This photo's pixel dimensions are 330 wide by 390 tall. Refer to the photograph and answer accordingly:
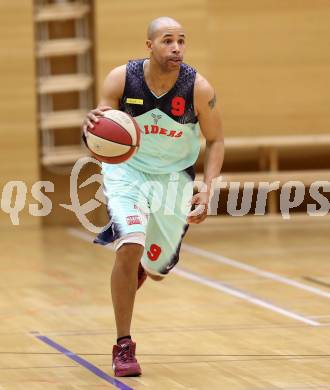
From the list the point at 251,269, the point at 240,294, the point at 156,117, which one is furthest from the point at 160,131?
the point at 251,269

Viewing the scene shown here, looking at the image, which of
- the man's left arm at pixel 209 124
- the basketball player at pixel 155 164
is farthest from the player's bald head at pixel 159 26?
the man's left arm at pixel 209 124

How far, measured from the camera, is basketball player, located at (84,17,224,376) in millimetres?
5816

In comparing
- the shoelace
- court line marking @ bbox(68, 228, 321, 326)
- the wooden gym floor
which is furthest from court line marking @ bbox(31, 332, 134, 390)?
court line marking @ bbox(68, 228, 321, 326)

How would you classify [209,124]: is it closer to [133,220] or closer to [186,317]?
[133,220]

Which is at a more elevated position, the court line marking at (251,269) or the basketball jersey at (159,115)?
the basketball jersey at (159,115)

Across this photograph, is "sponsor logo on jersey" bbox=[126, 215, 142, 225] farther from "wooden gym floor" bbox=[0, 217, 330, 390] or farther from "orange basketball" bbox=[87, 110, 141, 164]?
"wooden gym floor" bbox=[0, 217, 330, 390]

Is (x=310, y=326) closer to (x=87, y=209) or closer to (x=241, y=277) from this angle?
(x=241, y=277)

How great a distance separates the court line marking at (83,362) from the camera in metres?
5.53

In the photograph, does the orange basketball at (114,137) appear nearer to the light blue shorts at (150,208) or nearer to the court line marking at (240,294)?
the light blue shorts at (150,208)

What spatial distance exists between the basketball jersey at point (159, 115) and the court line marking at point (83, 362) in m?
1.11

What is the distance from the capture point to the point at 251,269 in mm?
10039

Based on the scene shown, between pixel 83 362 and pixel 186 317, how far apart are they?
165cm

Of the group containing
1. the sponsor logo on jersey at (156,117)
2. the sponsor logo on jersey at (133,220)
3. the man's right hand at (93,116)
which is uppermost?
the man's right hand at (93,116)

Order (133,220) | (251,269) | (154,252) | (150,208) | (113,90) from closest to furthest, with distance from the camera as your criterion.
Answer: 1. (133,220)
2. (113,90)
3. (150,208)
4. (154,252)
5. (251,269)
